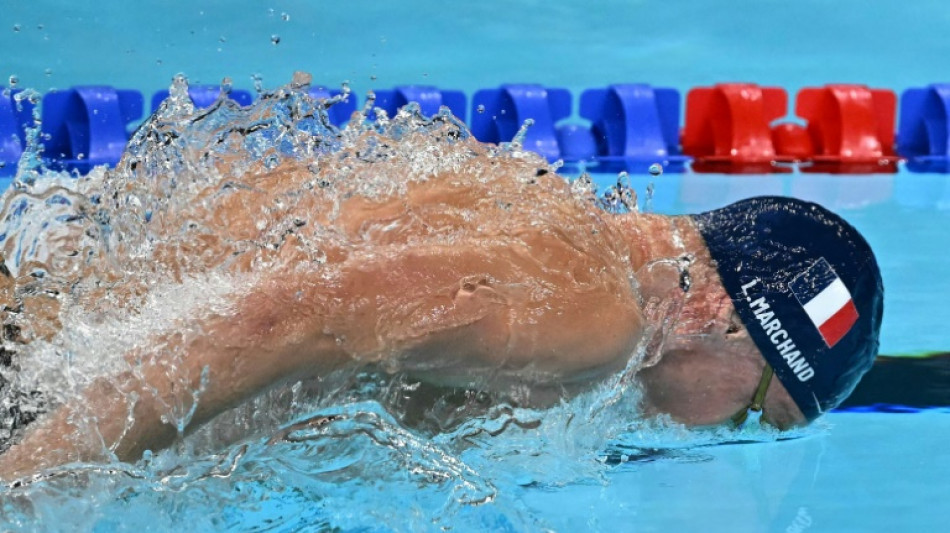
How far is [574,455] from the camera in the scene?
1.84 m

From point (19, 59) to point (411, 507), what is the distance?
720 cm

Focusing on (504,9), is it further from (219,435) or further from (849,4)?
(219,435)

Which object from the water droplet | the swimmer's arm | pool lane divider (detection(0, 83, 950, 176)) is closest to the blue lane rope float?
pool lane divider (detection(0, 83, 950, 176))

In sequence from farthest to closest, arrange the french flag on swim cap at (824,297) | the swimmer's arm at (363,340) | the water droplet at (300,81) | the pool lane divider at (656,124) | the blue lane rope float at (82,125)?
the pool lane divider at (656,124) < the blue lane rope float at (82,125) < the water droplet at (300,81) < the french flag on swim cap at (824,297) < the swimmer's arm at (363,340)

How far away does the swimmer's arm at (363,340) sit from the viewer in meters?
1.26

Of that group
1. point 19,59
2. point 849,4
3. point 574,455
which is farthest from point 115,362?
point 849,4

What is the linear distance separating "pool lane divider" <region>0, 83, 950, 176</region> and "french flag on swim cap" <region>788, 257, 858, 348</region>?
356cm

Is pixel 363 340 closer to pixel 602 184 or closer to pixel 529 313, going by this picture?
pixel 529 313

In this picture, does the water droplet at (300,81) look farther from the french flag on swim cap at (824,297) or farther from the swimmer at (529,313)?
the french flag on swim cap at (824,297)

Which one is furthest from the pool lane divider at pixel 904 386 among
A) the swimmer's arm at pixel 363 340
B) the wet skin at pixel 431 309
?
the swimmer's arm at pixel 363 340

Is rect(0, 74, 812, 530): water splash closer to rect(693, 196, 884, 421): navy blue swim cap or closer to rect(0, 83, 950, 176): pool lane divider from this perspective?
rect(693, 196, 884, 421): navy blue swim cap

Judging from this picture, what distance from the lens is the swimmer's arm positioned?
4.12ft

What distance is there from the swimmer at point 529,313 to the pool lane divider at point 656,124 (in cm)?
354

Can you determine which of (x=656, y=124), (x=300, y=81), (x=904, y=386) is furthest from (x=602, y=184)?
(x=300, y=81)
